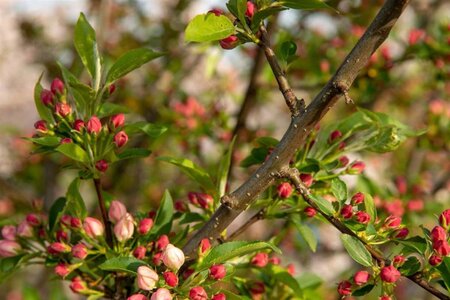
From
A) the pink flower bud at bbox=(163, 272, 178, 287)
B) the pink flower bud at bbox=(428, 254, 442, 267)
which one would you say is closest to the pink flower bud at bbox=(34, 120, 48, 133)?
the pink flower bud at bbox=(163, 272, 178, 287)

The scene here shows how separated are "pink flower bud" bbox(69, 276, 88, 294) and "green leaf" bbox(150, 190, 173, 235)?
0.53 feet

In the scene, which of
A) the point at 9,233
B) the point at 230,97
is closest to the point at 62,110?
the point at 9,233

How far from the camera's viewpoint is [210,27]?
3.21ft

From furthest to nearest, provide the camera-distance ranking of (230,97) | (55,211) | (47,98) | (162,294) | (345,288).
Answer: (230,97), (55,211), (47,98), (345,288), (162,294)

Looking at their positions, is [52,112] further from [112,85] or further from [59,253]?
[59,253]

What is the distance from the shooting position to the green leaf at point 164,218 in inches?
47.2

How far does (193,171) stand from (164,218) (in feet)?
0.37

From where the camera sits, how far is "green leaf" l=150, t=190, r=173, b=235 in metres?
1.20

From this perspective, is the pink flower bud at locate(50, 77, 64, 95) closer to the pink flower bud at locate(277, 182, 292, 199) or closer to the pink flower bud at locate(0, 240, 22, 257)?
the pink flower bud at locate(0, 240, 22, 257)

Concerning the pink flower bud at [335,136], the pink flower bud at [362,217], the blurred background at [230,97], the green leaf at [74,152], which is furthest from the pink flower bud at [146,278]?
the blurred background at [230,97]

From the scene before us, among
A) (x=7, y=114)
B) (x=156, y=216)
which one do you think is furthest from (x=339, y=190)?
(x=7, y=114)

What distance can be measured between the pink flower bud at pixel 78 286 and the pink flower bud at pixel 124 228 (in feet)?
0.44

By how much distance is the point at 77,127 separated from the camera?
1.08 metres

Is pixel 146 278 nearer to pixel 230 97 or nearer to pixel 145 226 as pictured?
pixel 145 226
